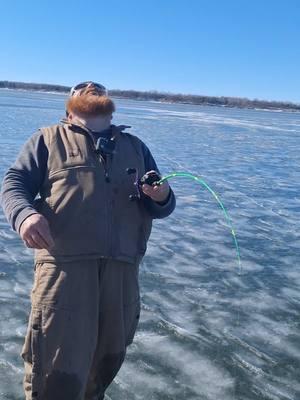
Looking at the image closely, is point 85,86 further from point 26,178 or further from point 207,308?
point 207,308

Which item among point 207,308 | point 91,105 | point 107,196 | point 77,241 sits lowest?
point 207,308

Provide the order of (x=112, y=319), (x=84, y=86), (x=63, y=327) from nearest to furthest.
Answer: (x=63, y=327)
(x=112, y=319)
(x=84, y=86)

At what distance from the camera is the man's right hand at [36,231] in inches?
106

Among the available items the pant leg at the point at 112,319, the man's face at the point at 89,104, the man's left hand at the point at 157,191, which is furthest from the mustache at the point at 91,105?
the pant leg at the point at 112,319

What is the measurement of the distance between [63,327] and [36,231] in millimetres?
542

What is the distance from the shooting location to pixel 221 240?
7.79 m

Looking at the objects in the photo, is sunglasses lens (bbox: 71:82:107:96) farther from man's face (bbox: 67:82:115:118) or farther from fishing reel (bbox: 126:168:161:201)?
fishing reel (bbox: 126:168:161:201)

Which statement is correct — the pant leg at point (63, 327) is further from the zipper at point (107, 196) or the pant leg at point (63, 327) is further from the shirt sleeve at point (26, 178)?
the shirt sleeve at point (26, 178)

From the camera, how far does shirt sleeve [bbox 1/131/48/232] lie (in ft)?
9.41

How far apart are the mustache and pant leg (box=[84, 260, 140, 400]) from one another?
2.71 ft

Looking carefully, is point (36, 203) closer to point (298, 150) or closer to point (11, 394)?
point (11, 394)

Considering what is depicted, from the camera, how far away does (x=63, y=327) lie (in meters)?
2.83

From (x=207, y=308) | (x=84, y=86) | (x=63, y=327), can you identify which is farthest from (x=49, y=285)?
(x=207, y=308)

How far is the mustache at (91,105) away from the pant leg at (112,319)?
32.5 inches
